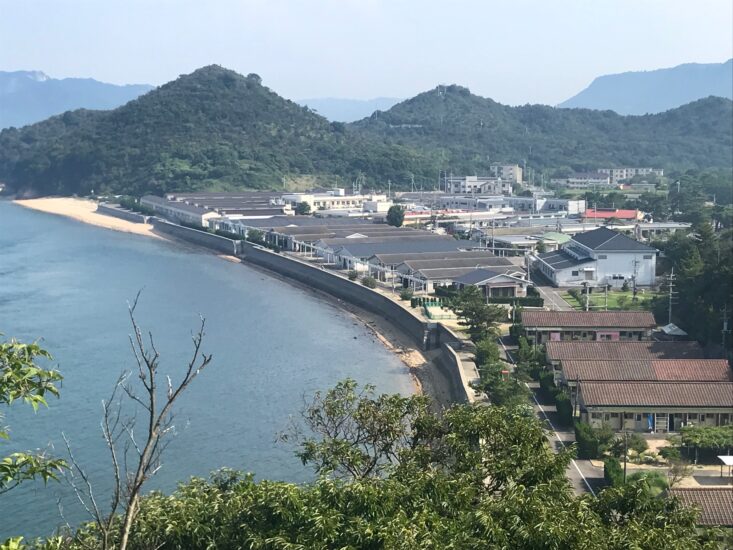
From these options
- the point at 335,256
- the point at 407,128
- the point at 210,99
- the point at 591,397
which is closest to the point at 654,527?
the point at 591,397

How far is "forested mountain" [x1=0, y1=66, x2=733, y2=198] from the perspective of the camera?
41.1 metres

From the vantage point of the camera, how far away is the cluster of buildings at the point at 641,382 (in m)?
8.95

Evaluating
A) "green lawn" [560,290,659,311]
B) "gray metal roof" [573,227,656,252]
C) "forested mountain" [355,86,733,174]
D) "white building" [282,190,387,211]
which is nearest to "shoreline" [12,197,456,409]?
"green lawn" [560,290,659,311]

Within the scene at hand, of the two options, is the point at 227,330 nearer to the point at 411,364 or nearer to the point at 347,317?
the point at 347,317

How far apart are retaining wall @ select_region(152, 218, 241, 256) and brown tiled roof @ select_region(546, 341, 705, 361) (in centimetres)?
1505

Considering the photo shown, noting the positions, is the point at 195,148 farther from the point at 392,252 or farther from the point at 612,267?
the point at 612,267

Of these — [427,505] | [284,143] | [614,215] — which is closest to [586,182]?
[284,143]

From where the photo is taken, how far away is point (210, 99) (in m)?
49.0

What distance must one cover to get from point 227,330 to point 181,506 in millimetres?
11101

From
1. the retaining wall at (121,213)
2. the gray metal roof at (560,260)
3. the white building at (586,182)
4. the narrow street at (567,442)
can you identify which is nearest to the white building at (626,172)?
the white building at (586,182)

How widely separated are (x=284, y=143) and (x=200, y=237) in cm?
1780

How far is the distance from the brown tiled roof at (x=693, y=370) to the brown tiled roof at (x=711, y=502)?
137 inches

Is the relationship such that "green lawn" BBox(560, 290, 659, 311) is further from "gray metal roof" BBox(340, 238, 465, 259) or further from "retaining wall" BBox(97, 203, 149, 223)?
"retaining wall" BBox(97, 203, 149, 223)

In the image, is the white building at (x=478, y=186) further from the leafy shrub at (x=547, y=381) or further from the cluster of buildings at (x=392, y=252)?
the leafy shrub at (x=547, y=381)
